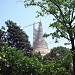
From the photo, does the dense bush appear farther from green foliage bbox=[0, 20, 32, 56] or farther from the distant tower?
the distant tower

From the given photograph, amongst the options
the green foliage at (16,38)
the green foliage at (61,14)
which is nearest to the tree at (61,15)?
the green foliage at (61,14)

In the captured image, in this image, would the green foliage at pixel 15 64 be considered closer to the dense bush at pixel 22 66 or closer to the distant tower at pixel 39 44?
the dense bush at pixel 22 66

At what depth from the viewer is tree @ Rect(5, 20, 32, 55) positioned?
43.2m

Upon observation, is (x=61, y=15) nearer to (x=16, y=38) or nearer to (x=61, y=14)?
(x=61, y=14)

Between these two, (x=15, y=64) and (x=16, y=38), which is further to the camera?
(x=16, y=38)

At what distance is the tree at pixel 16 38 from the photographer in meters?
43.2

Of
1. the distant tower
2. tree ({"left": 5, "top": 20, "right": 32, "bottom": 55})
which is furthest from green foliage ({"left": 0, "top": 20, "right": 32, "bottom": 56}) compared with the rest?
the distant tower

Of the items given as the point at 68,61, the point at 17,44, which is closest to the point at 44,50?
the point at 17,44

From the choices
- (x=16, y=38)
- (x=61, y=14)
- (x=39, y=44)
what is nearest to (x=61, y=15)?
(x=61, y=14)

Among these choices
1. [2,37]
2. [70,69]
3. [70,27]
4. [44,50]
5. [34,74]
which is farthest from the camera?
[44,50]

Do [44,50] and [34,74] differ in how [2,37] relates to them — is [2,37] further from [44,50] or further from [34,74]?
[44,50]

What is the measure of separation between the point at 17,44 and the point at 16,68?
2733cm

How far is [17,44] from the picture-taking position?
43.7 meters

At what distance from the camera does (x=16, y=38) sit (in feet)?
143
